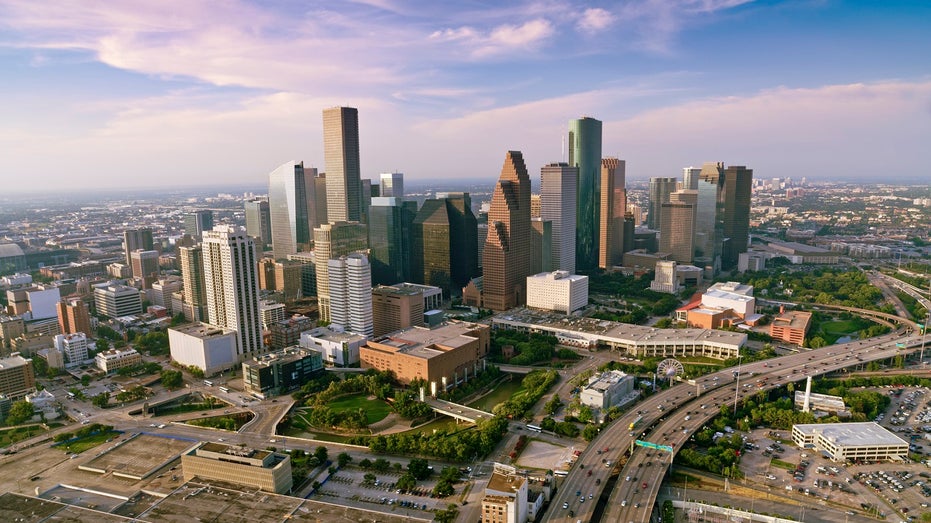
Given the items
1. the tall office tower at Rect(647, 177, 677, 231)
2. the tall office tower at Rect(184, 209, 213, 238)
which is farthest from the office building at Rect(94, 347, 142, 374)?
the tall office tower at Rect(647, 177, 677, 231)

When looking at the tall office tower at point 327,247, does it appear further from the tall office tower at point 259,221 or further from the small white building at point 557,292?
the tall office tower at point 259,221

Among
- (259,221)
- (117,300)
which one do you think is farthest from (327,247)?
(259,221)

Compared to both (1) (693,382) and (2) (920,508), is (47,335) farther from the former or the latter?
(2) (920,508)

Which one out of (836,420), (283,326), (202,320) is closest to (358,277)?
(283,326)

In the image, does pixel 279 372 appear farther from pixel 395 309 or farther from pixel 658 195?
pixel 658 195

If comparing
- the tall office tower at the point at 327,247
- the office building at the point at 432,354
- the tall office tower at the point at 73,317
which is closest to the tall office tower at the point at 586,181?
the tall office tower at the point at 327,247
